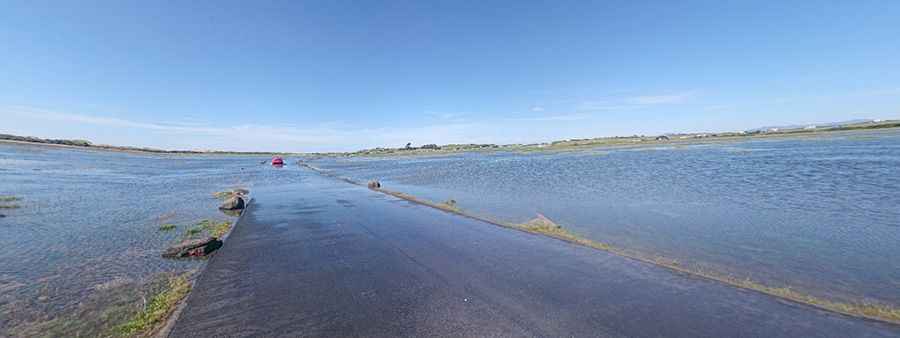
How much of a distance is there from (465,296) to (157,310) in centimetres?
601

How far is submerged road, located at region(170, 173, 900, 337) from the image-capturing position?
18.1ft

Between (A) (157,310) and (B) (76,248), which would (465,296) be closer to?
(A) (157,310)

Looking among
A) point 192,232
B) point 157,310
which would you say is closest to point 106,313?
point 157,310

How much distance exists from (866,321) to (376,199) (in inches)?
765

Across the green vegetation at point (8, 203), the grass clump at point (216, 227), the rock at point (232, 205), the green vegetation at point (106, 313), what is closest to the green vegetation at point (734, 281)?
the green vegetation at point (106, 313)

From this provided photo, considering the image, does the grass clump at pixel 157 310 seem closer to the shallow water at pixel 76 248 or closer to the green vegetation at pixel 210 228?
the shallow water at pixel 76 248

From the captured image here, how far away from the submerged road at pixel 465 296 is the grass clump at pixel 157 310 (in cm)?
36

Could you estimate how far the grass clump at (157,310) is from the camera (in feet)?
18.5

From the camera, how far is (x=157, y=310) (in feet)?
20.7

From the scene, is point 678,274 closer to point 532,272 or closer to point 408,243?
point 532,272

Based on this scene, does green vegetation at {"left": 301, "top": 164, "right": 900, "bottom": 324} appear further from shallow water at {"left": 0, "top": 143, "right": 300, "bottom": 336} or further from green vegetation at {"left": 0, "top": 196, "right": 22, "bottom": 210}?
green vegetation at {"left": 0, "top": 196, "right": 22, "bottom": 210}

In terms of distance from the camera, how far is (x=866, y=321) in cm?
564

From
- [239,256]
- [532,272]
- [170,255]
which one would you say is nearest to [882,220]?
[532,272]

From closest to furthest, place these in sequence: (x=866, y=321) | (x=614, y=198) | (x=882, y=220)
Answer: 1. (x=866, y=321)
2. (x=882, y=220)
3. (x=614, y=198)
